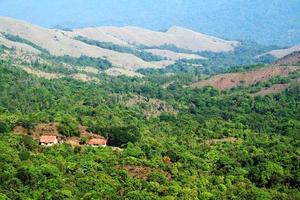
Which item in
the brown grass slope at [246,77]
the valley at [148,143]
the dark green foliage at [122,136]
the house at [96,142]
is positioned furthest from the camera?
the brown grass slope at [246,77]

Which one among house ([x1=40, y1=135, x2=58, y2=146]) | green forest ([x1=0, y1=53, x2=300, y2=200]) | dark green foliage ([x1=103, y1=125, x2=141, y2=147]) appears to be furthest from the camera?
dark green foliage ([x1=103, y1=125, x2=141, y2=147])

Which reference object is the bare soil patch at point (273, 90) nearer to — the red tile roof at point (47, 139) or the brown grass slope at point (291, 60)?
the brown grass slope at point (291, 60)

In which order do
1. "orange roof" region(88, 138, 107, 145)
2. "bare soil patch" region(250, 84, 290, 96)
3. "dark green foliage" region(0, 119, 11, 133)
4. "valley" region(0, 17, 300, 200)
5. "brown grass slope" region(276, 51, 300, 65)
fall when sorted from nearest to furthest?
"valley" region(0, 17, 300, 200) → "dark green foliage" region(0, 119, 11, 133) → "orange roof" region(88, 138, 107, 145) → "bare soil patch" region(250, 84, 290, 96) → "brown grass slope" region(276, 51, 300, 65)

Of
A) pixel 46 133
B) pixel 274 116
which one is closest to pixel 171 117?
pixel 274 116

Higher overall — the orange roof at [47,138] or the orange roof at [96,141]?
the orange roof at [47,138]

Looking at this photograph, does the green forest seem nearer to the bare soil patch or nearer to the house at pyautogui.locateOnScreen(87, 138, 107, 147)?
the house at pyautogui.locateOnScreen(87, 138, 107, 147)

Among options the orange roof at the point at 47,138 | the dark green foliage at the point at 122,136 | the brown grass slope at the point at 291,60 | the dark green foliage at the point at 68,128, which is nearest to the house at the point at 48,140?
the orange roof at the point at 47,138

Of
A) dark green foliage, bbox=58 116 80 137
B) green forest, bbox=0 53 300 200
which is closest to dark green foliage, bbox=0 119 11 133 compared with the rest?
green forest, bbox=0 53 300 200

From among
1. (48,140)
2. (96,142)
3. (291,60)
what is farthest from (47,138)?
(291,60)

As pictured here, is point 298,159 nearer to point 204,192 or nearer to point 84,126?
point 204,192
